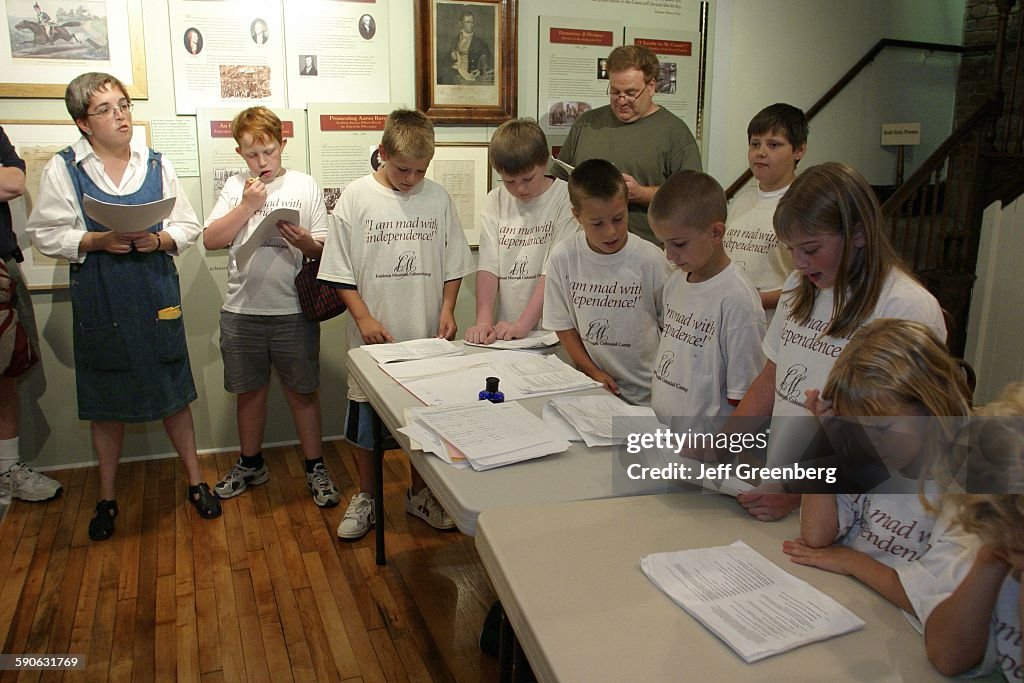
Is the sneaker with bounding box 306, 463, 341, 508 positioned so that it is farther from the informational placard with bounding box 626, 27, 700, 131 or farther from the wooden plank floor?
the informational placard with bounding box 626, 27, 700, 131

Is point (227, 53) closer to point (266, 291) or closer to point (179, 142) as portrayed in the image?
point (179, 142)

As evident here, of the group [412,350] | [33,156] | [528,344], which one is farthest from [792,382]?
[33,156]

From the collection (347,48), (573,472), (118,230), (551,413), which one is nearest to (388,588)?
(551,413)

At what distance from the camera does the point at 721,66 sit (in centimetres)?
402

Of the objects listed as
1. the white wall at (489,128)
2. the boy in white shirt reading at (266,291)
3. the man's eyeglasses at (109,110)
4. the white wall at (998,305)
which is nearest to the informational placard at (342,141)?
the white wall at (489,128)

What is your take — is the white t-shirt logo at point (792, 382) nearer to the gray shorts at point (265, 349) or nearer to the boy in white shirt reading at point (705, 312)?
the boy in white shirt reading at point (705, 312)

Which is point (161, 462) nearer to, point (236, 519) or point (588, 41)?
point (236, 519)

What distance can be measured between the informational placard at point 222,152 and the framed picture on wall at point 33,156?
9.6 inches

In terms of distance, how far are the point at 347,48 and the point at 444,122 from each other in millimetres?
520

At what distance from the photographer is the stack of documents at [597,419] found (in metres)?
1.70

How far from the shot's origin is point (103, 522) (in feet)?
9.45

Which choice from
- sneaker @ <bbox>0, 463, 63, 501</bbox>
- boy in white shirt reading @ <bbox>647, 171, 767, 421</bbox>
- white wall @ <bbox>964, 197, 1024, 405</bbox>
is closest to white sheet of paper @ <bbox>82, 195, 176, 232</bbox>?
sneaker @ <bbox>0, 463, 63, 501</bbox>

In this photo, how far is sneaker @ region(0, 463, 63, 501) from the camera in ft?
10.3

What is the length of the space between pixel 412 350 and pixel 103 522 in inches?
55.0
